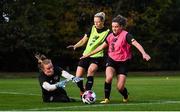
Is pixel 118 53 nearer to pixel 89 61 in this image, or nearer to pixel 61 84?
pixel 89 61

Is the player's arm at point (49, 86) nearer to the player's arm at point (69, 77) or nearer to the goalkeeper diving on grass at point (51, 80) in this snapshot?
the goalkeeper diving on grass at point (51, 80)

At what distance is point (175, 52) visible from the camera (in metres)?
68.5

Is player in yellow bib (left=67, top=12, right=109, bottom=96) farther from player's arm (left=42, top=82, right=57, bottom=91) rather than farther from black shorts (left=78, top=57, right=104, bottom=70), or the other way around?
player's arm (left=42, top=82, right=57, bottom=91)

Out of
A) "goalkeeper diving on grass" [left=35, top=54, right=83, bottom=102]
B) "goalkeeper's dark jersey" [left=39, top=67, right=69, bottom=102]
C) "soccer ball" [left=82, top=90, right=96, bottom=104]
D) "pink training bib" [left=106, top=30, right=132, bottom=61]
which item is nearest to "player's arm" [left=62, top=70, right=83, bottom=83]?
"goalkeeper diving on grass" [left=35, top=54, right=83, bottom=102]

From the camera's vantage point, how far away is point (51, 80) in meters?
13.9

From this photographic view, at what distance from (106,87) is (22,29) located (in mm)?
47184

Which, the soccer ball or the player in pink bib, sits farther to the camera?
the player in pink bib

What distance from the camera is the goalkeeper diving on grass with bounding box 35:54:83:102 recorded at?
13674 millimetres

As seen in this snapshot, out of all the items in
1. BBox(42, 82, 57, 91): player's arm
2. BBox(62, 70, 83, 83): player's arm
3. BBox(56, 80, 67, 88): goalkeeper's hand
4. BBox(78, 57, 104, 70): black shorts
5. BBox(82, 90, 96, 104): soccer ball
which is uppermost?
BBox(78, 57, 104, 70): black shorts

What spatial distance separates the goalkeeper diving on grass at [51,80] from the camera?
538 inches

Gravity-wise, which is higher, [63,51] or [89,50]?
[89,50]

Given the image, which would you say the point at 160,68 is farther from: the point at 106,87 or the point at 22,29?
the point at 106,87

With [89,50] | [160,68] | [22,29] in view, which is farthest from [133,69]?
[89,50]

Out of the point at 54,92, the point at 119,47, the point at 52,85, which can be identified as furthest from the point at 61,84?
the point at 119,47
